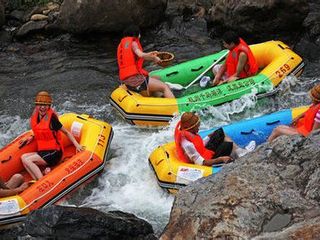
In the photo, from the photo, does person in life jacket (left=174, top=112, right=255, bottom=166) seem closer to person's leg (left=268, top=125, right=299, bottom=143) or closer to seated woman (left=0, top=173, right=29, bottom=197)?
person's leg (left=268, top=125, right=299, bottom=143)

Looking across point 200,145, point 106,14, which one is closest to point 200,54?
point 106,14

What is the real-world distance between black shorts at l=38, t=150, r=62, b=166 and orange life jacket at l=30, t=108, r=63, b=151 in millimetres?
54

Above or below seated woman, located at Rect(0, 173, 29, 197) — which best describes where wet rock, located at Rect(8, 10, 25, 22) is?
below

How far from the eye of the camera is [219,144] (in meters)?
7.28

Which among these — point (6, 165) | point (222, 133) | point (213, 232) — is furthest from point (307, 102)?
point (213, 232)

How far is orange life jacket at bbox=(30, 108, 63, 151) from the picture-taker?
7500mm

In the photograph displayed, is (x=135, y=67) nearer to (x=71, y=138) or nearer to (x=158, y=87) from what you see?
(x=158, y=87)

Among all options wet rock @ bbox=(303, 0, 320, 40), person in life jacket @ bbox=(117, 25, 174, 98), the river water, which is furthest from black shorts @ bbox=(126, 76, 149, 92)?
wet rock @ bbox=(303, 0, 320, 40)

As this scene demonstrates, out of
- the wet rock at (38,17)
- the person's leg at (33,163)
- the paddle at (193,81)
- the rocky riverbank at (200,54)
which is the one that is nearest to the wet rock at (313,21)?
the rocky riverbank at (200,54)

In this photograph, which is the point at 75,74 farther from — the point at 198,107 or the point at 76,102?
the point at 198,107

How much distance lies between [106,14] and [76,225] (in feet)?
24.2

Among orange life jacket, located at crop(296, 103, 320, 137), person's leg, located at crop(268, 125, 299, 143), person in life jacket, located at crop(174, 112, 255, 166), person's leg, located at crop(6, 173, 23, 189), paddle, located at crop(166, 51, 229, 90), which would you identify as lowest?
person's leg, located at crop(6, 173, 23, 189)

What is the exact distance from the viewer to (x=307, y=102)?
9.34m

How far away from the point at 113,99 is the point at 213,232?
5862mm
